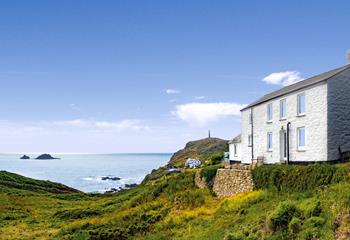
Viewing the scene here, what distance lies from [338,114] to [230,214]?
33.4 ft

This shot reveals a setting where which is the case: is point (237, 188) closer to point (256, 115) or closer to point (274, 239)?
point (256, 115)

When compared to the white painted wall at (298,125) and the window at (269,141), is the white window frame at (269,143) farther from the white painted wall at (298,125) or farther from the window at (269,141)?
the white painted wall at (298,125)

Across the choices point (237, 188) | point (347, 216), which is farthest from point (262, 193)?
point (347, 216)

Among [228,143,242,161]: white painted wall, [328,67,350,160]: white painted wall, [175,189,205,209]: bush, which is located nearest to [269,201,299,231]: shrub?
[328,67,350,160]: white painted wall

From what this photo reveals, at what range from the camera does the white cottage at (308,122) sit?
85.7ft

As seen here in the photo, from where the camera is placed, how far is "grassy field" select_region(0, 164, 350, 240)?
16.3 m

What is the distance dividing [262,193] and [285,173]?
202cm

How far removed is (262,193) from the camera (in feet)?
83.3

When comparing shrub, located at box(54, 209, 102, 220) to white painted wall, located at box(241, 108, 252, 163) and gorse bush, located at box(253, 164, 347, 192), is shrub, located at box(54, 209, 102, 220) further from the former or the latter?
gorse bush, located at box(253, 164, 347, 192)

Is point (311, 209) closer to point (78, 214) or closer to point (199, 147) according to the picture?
point (78, 214)

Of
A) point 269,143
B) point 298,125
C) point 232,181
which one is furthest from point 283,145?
point 232,181

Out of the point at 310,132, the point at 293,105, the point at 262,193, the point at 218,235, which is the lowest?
the point at 218,235

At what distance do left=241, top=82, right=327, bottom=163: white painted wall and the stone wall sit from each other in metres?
3.59

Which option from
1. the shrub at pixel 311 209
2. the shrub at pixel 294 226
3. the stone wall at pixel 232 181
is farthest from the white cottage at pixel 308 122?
the shrub at pixel 294 226
